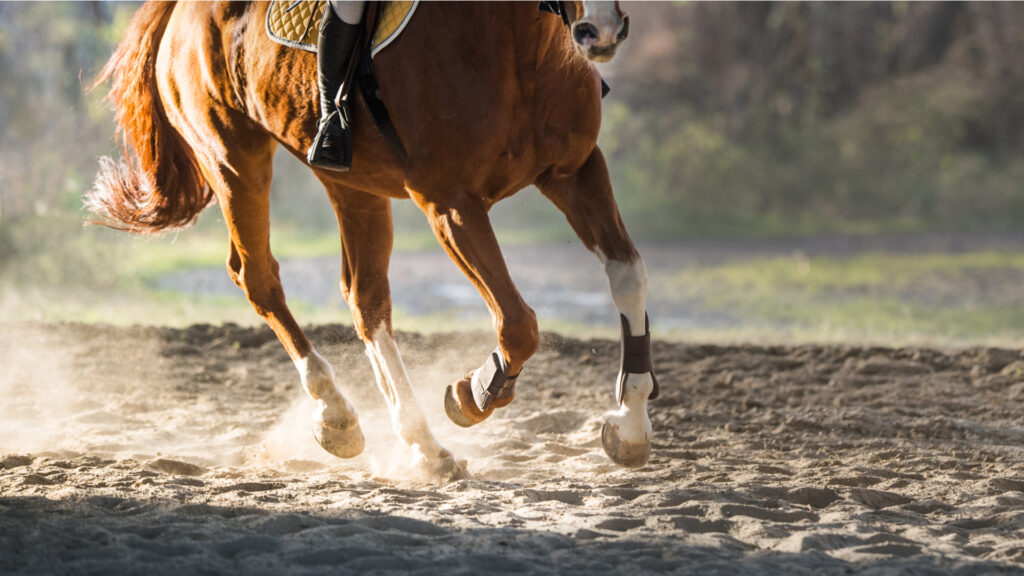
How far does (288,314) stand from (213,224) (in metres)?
10.8

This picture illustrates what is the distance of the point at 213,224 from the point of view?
15203 mm

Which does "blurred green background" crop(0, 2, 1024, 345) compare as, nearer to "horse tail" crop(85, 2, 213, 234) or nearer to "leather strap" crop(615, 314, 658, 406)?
"horse tail" crop(85, 2, 213, 234)

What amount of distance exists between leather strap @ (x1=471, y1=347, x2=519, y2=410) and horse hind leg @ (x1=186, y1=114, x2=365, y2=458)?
73cm

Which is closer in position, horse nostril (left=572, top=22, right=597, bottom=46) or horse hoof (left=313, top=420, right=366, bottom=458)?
horse nostril (left=572, top=22, right=597, bottom=46)

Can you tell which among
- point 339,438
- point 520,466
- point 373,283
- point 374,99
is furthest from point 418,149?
point 520,466

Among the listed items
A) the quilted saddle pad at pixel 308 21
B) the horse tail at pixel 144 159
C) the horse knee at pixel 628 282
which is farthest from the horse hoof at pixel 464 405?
the horse tail at pixel 144 159

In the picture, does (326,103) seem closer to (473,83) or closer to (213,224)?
(473,83)

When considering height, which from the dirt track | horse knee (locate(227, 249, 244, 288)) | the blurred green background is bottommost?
the dirt track

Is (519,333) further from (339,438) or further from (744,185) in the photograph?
(744,185)

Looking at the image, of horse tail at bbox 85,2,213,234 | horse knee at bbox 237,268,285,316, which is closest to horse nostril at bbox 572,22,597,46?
horse knee at bbox 237,268,285,316

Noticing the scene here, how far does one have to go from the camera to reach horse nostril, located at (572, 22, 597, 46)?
10.0 feet

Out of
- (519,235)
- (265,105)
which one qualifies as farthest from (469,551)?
(519,235)

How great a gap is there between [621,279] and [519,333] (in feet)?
1.39

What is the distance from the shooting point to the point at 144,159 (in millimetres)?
5293
